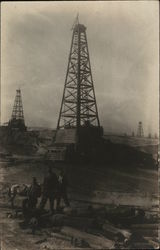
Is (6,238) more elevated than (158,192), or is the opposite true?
(158,192)

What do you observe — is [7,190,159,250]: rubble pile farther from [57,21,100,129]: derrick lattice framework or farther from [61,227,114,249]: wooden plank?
[57,21,100,129]: derrick lattice framework

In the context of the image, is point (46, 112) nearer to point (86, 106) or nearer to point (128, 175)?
point (86, 106)

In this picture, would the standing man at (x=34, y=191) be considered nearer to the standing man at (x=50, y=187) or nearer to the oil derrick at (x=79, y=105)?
the standing man at (x=50, y=187)

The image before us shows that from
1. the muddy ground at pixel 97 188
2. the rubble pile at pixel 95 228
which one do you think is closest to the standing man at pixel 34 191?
the muddy ground at pixel 97 188

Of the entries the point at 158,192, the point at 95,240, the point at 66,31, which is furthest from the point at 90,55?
the point at 95,240

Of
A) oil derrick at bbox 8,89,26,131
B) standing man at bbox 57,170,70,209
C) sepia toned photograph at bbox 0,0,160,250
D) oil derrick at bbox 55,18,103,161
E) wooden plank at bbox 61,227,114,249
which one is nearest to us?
wooden plank at bbox 61,227,114,249

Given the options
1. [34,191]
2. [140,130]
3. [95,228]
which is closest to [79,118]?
[140,130]

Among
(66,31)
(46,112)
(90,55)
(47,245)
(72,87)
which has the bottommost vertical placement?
(47,245)

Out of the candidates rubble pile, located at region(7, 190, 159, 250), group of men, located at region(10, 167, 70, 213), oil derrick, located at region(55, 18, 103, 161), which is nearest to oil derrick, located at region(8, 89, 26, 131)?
oil derrick, located at region(55, 18, 103, 161)
